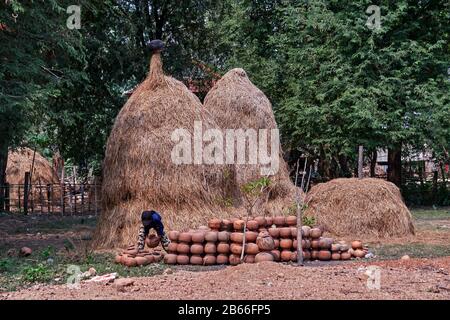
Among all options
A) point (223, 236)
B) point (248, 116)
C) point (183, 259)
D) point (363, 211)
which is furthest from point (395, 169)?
point (183, 259)

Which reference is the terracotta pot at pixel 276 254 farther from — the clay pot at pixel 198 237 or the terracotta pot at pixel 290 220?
the clay pot at pixel 198 237

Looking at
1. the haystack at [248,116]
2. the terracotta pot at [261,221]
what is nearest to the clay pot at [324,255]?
the terracotta pot at [261,221]

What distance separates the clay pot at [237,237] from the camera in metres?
9.64

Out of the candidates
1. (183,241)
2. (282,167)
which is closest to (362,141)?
(282,167)

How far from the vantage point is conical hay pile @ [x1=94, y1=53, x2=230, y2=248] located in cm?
1166

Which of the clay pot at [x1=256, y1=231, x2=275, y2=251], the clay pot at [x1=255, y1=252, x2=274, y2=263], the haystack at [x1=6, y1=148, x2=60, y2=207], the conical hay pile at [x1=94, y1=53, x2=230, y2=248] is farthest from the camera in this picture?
the haystack at [x1=6, y1=148, x2=60, y2=207]

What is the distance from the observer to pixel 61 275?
8719 millimetres

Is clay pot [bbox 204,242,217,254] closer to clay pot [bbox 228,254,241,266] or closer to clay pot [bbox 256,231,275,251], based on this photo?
clay pot [bbox 228,254,241,266]

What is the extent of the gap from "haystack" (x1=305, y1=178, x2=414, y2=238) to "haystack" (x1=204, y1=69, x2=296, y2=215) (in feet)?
3.91

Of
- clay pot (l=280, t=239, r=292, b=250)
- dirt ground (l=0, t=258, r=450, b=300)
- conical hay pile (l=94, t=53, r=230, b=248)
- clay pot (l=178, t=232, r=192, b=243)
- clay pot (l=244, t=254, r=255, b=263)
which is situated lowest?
dirt ground (l=0, t=258, r=450, b=300)

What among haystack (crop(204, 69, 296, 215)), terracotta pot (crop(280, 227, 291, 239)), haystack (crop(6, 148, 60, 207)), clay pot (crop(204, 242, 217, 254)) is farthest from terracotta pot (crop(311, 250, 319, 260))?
haystack (crop(6, 148, 60, 207))

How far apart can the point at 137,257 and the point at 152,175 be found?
2.39 m

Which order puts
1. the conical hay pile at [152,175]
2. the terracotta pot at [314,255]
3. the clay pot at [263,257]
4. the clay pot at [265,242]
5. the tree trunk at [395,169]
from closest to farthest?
the clay pot at [263,257], the clay pot at [265,242], the terracotta pot at [314,255], the conical hay pile at [152,175], the tree trunk at [395,169]
